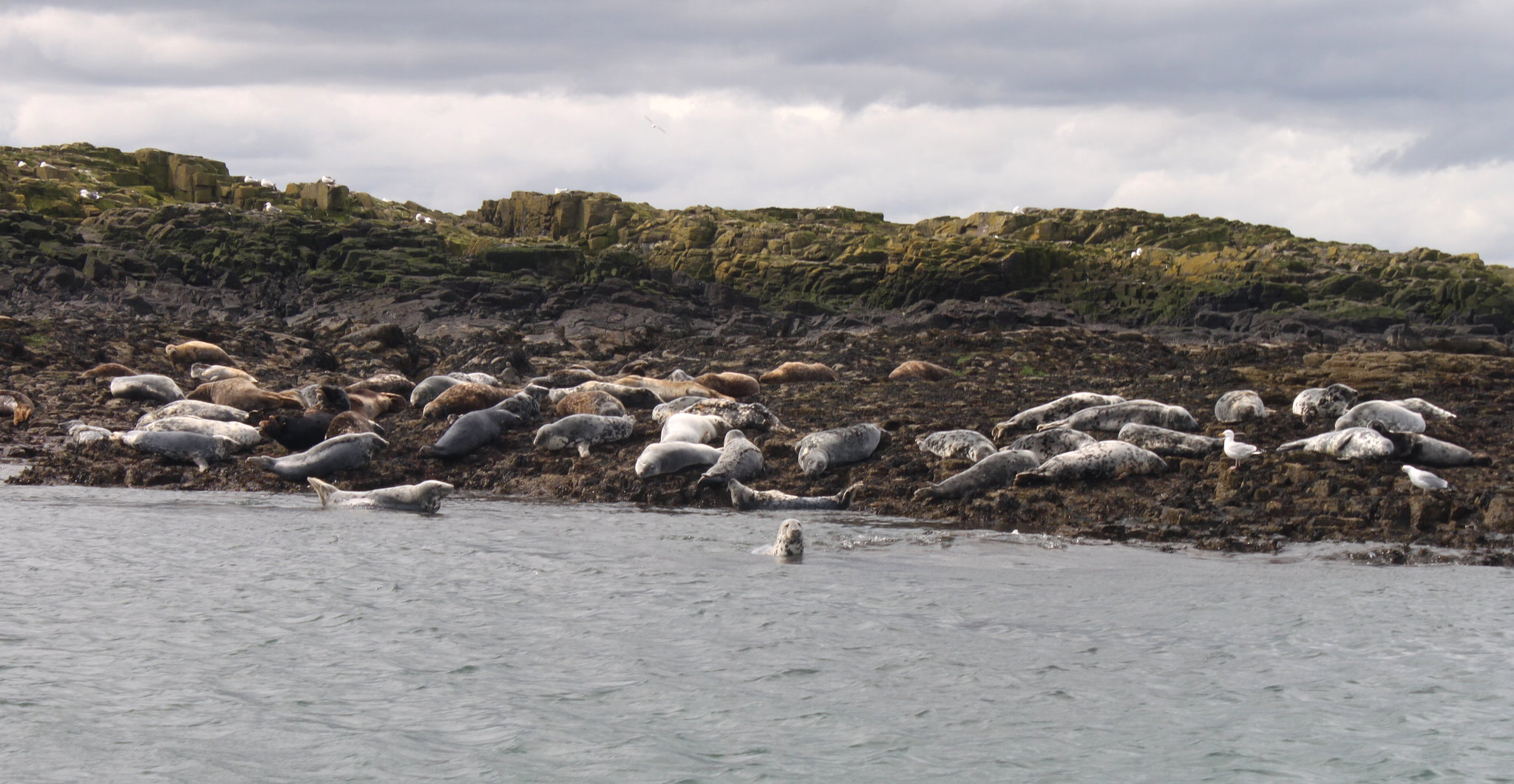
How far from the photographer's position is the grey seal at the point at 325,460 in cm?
1120

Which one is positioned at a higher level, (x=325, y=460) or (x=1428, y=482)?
(x=1428, y=482)

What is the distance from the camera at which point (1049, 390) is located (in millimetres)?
14812

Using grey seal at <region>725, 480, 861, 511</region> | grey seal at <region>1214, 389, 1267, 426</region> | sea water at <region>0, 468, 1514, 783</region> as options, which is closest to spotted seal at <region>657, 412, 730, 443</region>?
grey seal at <region>725, 480, 861, 511</region>

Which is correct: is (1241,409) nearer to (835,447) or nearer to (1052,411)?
(1052,411)

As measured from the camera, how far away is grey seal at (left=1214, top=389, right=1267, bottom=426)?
37.5ft

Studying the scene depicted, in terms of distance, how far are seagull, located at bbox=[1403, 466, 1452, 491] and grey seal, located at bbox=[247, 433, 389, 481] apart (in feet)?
30.3

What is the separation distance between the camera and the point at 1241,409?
1146cm

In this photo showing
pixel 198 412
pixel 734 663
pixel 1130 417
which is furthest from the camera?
pixel 198 412

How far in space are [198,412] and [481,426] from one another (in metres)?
3.77

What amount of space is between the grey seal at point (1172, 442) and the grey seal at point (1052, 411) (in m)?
1.19

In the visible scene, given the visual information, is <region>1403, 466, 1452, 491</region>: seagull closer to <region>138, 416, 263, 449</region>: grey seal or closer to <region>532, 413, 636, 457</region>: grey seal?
<region>532, 413, 636, 457</region>: grey seal

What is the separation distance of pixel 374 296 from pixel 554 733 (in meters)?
28.6

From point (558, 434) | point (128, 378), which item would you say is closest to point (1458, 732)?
point (558, 434)

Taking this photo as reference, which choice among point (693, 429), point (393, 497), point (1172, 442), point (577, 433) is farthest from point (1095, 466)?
point (393, 497)
